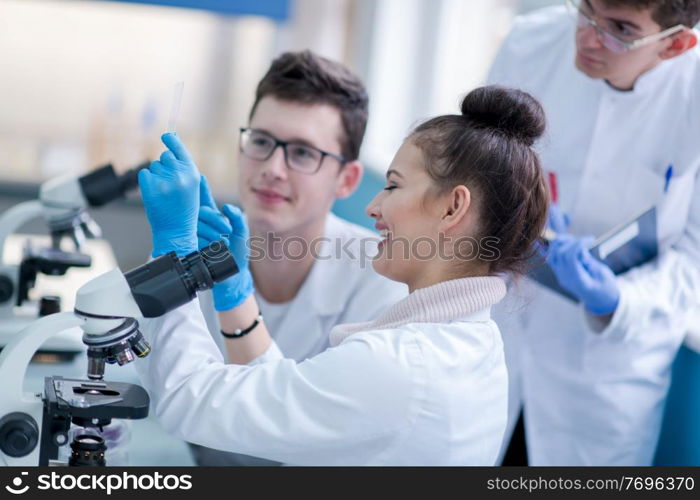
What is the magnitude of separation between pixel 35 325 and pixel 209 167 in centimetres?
339

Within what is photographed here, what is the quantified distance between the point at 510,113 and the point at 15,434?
0.84m

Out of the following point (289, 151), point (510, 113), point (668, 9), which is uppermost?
point (668, 9)

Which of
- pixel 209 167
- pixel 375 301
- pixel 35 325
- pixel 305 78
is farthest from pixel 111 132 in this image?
pixel 35 325

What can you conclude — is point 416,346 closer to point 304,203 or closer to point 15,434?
point 15,434

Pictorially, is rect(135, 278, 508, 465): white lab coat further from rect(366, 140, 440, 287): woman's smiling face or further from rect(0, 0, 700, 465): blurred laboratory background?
rect(0, 0, 700, 465): blurred laboratory background

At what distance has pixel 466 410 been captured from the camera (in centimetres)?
119

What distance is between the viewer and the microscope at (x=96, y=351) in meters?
1.05

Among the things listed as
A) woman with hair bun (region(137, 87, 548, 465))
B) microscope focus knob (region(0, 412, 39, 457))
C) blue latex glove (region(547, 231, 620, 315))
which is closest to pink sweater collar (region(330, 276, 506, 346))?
woman with hair bun (region(137, 87, 548, 465))

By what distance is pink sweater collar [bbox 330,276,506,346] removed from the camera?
48.3 inches

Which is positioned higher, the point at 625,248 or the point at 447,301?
the point at 447,301

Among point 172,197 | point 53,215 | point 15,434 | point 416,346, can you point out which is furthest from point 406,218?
point 53,215

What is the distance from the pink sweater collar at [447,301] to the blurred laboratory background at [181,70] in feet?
8.46

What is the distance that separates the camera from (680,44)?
1.83 metres
